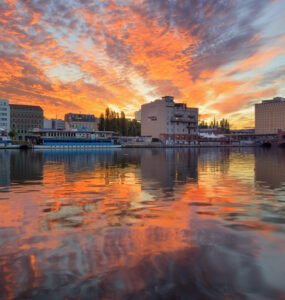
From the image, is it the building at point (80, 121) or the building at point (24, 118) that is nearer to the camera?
the building at point (24, 118)

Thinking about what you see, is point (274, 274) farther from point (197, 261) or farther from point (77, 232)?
point (77, 232)

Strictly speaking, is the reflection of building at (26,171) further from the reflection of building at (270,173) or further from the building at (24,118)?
the building at (24,118)

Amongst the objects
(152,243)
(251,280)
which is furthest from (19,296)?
(251,280)

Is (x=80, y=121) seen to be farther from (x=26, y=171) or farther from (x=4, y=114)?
(x=26, y=171)

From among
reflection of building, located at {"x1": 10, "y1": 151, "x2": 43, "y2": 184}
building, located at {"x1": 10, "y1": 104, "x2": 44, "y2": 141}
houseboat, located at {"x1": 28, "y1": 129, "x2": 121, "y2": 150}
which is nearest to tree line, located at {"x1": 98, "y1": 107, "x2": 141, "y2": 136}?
houseboat, located at {"x1": 28, "y1": 129, "x2": 121, "y2": 150}

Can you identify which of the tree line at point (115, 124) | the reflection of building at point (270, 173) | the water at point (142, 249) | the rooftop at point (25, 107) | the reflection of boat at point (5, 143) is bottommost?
the water at point (142, 249)

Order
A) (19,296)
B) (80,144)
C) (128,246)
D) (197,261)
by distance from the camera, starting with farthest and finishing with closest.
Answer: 1. (80,144)
2. (128,246)
3. (197,261)
4. (19,296)

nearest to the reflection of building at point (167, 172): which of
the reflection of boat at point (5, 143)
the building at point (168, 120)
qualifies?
the reflection of boat at point (5, 143)

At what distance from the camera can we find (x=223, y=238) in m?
6.35

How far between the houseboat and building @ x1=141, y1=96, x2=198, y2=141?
33772mm

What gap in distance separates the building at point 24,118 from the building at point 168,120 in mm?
73615

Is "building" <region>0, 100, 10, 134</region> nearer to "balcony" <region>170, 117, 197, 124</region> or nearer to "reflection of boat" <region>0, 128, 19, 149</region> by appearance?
"reflection of boat" <region>0, 128, 19, 149</region>

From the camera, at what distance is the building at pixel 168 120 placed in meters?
130

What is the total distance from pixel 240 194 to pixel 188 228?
6419mm
